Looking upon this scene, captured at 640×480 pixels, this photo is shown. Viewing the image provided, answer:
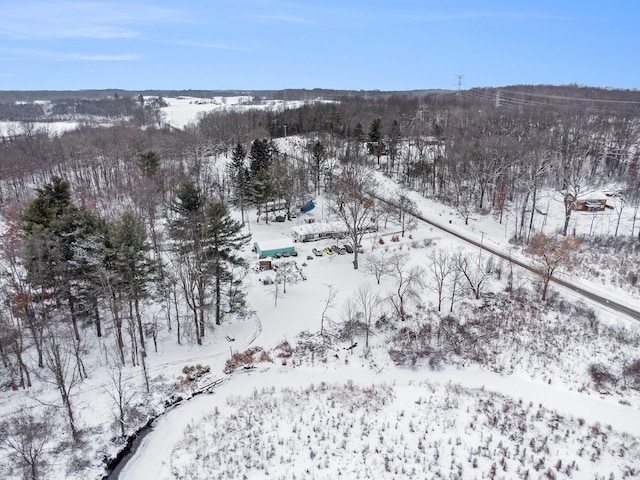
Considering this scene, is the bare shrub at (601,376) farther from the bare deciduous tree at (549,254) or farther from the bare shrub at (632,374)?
the bare deciduous tree at (549,254)

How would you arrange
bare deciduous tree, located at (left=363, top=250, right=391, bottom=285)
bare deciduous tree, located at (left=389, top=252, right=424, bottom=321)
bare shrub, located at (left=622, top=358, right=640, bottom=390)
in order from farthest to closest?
bare deciduous tree, located at (left=363, top=250, right=391, bottom=285) < bare deciduous tree, located at (left=389, top=252, right=424, bottom=321) < bare shrub, located at (left=622, top=358, right=640, bottom=390)

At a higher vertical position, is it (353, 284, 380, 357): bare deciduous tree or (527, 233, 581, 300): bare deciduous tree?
(527, 233, 581, 300): bare deciduous tree

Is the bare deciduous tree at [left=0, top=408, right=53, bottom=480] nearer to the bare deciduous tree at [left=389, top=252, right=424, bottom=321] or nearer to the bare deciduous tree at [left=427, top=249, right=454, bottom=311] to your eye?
the bare deciduous tree at [left=389, top=252, right=424, bottom=321]

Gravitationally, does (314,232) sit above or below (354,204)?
below

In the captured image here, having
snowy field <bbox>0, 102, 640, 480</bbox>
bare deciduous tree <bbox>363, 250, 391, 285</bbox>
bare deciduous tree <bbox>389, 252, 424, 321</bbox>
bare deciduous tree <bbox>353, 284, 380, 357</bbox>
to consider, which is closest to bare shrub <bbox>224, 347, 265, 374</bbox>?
snowy field <bbox>0, 102, 640, 480</bbox>

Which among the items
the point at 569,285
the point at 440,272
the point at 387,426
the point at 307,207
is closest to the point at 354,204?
the point at 440,272

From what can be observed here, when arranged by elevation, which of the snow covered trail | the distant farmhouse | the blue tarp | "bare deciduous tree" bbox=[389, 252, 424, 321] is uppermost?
the distant farmhouse

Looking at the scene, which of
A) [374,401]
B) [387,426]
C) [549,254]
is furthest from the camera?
[549,254]

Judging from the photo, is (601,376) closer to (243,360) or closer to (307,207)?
(243,360)

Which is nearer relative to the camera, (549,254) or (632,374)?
(632,374)
